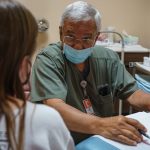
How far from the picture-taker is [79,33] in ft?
5.36

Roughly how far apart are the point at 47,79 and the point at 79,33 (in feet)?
1.00

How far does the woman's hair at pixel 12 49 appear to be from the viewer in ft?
2.22

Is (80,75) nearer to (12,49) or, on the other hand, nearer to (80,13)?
(80,13)

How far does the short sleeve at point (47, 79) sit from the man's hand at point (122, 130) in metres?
0.31

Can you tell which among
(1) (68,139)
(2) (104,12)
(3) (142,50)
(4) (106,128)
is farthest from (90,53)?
(2) (104,12)

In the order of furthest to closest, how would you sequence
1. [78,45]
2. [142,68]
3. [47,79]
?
[142,68], [78,45], [47,79]

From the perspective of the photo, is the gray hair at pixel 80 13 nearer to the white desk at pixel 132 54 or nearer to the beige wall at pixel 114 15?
the white desk at pixel 132 54

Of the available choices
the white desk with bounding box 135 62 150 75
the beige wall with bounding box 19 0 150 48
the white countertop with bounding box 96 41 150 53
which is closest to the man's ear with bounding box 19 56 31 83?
the white desk with bounding box 135 62 150 75

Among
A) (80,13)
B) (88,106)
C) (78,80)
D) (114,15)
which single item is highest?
(80,13)

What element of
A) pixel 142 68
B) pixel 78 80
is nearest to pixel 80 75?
pixel 78 80

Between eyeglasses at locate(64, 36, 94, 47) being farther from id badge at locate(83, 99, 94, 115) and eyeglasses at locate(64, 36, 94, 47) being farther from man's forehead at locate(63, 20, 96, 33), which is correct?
id badge at locate(83, 99, 94, 115)

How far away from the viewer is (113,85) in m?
1.80

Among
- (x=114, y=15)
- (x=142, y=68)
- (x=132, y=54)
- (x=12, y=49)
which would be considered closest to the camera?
(x=12, y=49)

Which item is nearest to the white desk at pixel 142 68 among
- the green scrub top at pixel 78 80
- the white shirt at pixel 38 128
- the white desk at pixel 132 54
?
the white desk at pixel 132 54
